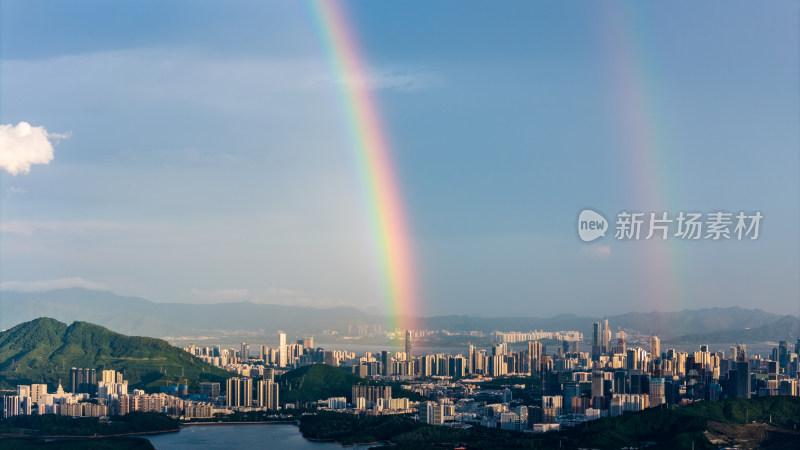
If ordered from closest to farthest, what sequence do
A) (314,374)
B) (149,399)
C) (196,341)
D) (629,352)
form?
(149,399) → (314,374) → (629,352) → (196,341)

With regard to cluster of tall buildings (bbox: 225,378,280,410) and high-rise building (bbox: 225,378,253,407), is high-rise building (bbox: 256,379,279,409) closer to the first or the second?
cluster of tall buildings (bbox: 225,378,280,410)

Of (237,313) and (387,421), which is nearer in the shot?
(387,421)

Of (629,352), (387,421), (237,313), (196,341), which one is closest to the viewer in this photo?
(387,421)

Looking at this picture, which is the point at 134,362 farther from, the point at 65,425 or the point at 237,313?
the point at 237,313

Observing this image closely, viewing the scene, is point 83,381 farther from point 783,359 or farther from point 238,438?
point 783,359

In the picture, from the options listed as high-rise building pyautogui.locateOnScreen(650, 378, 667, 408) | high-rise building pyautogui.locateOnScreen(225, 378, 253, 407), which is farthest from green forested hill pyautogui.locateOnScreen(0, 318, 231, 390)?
high-rise building pyautogui.locateOnScreen(650, 378, 667, 408)

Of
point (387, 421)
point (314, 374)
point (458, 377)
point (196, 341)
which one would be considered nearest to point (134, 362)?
point (314, 374)

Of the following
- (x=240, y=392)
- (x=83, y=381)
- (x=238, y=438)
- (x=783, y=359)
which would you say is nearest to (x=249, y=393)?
(x=240, y=392)
